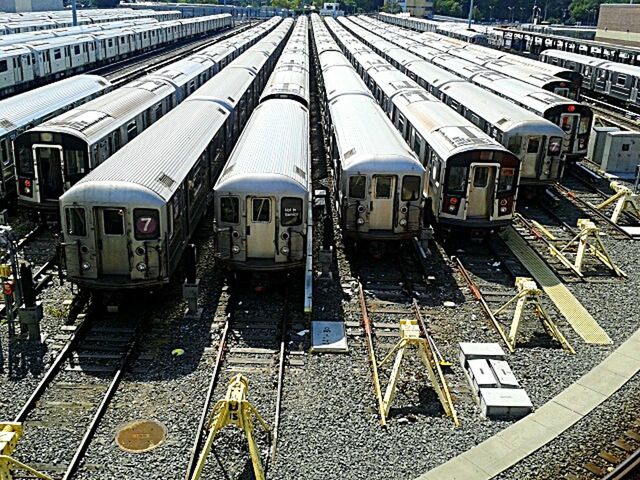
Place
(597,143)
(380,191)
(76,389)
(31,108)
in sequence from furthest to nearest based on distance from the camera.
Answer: (597,143) < (31,108) < (380,191) < (76,389)

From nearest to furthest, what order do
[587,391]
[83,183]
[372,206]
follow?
[587,391], [83,183], [372,206]

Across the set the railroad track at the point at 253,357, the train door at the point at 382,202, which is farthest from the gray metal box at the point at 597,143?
the railroad track at the point at 253,357

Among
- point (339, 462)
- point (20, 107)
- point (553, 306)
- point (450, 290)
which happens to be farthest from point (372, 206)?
point (20, 107)

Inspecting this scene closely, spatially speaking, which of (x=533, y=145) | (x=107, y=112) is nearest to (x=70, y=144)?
(x=107, y=112)

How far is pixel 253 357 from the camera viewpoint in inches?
487

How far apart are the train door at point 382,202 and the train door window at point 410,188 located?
24 centimetres

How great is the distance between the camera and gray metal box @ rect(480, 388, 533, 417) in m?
10.9

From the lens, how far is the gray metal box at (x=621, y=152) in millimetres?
26031

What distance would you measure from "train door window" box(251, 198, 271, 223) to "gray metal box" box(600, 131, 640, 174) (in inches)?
702

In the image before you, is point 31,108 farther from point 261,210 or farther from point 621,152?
point 621,152

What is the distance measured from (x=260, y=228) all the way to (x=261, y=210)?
40cm

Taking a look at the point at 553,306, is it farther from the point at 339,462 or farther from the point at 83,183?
the point at 83,183

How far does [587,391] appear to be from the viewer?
38.2 feet

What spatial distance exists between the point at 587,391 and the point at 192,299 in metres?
7.84
